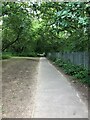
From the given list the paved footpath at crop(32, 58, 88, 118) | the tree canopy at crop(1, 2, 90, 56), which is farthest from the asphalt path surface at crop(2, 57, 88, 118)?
the tree canopy at crop(1, 2, 90, 56)

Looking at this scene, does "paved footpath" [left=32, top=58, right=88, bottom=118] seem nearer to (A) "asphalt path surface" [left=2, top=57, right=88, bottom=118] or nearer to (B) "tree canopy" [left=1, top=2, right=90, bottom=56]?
(A) "asphalt path surface" [left=2, top=57, right=88, bottom=118]

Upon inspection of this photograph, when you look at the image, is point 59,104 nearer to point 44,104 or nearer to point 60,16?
point 44,104

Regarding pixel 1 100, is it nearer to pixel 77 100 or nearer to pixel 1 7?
pixel 77 100

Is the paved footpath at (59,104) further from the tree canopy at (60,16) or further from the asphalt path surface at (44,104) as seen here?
the tree canopy at (60,16)

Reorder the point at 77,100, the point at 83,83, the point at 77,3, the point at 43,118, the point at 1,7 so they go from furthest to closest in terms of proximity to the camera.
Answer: the point at 1,7, the point at 83,83, the point at 77,100, the point at 77,3, the point at 43,118

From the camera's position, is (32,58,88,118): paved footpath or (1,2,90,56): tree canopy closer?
(32,58,88,118): paved footpath

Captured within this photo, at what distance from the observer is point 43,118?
6965mm

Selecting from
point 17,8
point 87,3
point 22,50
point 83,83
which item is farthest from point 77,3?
point 22,50

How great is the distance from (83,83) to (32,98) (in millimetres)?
4065

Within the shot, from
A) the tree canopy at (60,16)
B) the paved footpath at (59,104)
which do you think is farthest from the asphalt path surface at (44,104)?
the tree canopy at (60,16)

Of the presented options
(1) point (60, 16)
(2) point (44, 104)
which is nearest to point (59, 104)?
(2) point (44, 104)

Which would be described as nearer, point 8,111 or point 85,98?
point 8,111

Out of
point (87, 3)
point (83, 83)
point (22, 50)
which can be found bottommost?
point (22, 50)

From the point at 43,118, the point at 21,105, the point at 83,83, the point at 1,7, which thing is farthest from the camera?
the point at 1,7
